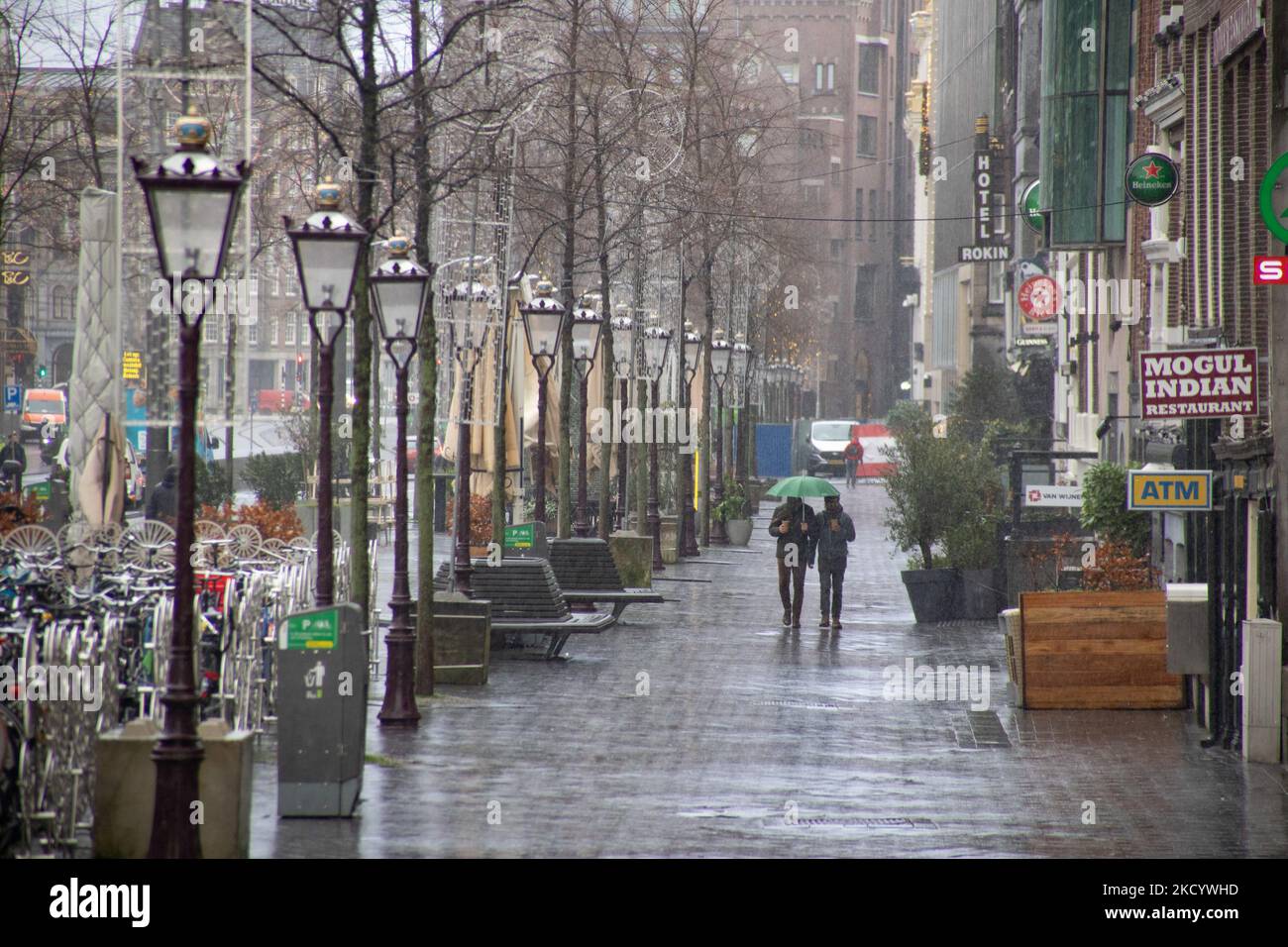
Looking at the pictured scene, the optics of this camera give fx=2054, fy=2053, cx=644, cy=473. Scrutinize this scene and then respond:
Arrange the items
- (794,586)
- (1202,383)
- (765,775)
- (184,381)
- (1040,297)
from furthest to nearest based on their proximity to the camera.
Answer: (1040,297) < (794,586) < (1202,383) < (765,775) < (184,381)

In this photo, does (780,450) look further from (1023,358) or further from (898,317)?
(898,317)

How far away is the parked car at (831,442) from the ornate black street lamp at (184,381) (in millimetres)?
68310

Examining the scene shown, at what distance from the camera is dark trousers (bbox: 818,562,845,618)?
2589 cm

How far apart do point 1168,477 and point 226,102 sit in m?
13.1

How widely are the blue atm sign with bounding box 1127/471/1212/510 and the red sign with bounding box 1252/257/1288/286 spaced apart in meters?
3.30

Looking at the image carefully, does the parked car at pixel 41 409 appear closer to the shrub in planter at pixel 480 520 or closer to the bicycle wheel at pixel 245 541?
the shrub in planter at pixel 480 520

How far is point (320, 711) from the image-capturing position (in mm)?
11914

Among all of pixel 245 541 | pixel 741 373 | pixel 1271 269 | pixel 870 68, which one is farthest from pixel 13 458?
pixel 870 68

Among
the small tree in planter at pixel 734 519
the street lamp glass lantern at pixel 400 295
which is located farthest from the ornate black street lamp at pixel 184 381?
the small tree in planter at pixel 734 519

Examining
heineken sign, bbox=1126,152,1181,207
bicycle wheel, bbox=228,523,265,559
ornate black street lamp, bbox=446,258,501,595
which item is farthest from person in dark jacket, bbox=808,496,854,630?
bicycle wheel, bbox=228,523,265,559

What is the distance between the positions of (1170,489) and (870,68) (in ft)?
384

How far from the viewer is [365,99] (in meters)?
16.4

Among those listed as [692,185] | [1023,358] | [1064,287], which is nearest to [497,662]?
[692,185]

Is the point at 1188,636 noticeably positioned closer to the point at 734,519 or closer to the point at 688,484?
the point at 688,484
